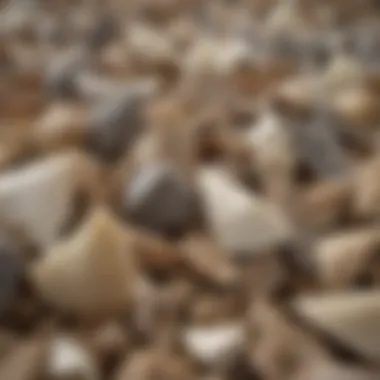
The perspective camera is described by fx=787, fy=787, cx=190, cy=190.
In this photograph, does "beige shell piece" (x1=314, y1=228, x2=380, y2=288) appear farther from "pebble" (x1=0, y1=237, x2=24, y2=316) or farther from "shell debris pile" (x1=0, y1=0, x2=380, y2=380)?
"pebble" (x1=0, y1=237, x2=24, y2=316)

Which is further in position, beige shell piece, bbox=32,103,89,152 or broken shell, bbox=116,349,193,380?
beige shell piece, bbox=32,103,89,152

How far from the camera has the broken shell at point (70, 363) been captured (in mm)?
234

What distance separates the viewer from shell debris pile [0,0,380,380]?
0.81 ft

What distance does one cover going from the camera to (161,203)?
11.9 inches

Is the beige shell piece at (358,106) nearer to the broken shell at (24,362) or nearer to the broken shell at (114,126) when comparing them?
the broken shell at (114,126)

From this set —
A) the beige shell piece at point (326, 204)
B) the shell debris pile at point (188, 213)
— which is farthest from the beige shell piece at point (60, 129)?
the beige shell piece at point (326, 204)

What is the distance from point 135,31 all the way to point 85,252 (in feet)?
0.88

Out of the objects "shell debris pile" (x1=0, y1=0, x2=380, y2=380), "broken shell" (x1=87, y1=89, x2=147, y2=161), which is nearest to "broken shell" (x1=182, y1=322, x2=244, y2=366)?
"shell debris pile" (x1=0, y1=0, x2=380, y2=380)

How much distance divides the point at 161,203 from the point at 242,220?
0.10 feet

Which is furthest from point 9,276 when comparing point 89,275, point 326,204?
point 326,204

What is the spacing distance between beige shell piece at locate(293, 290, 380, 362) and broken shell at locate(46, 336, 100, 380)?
0.07m

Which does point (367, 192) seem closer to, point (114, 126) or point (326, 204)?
point (326, 204)

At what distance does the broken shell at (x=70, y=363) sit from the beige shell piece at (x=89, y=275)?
2 centimetres

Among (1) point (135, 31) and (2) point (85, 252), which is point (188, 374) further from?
(1) point (135, 31)
